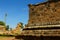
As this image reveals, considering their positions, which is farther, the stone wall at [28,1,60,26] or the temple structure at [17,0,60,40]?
the stone wall at [28,1,60,26]

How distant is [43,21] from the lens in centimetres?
864

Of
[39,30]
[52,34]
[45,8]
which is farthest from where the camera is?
[45,8]

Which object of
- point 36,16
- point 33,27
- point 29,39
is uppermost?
point 36,16

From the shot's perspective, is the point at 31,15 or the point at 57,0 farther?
the point at 31,15

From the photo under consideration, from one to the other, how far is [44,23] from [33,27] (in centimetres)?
68

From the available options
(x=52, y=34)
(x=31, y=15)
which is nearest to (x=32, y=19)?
(x=31, y=15)

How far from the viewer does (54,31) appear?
7.54 m

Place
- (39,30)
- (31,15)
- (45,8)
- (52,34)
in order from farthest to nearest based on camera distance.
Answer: (31,15), (45,8), (39,30), (52,34)

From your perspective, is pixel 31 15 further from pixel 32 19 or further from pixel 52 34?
pixel 52 34

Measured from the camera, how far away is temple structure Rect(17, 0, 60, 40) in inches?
307

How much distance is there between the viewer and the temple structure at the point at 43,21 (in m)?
7.79

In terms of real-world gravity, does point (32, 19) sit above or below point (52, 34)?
above

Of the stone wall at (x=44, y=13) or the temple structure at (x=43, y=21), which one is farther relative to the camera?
the stone wall at (x=44, y=13)

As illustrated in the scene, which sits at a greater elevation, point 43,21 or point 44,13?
point 44,13
